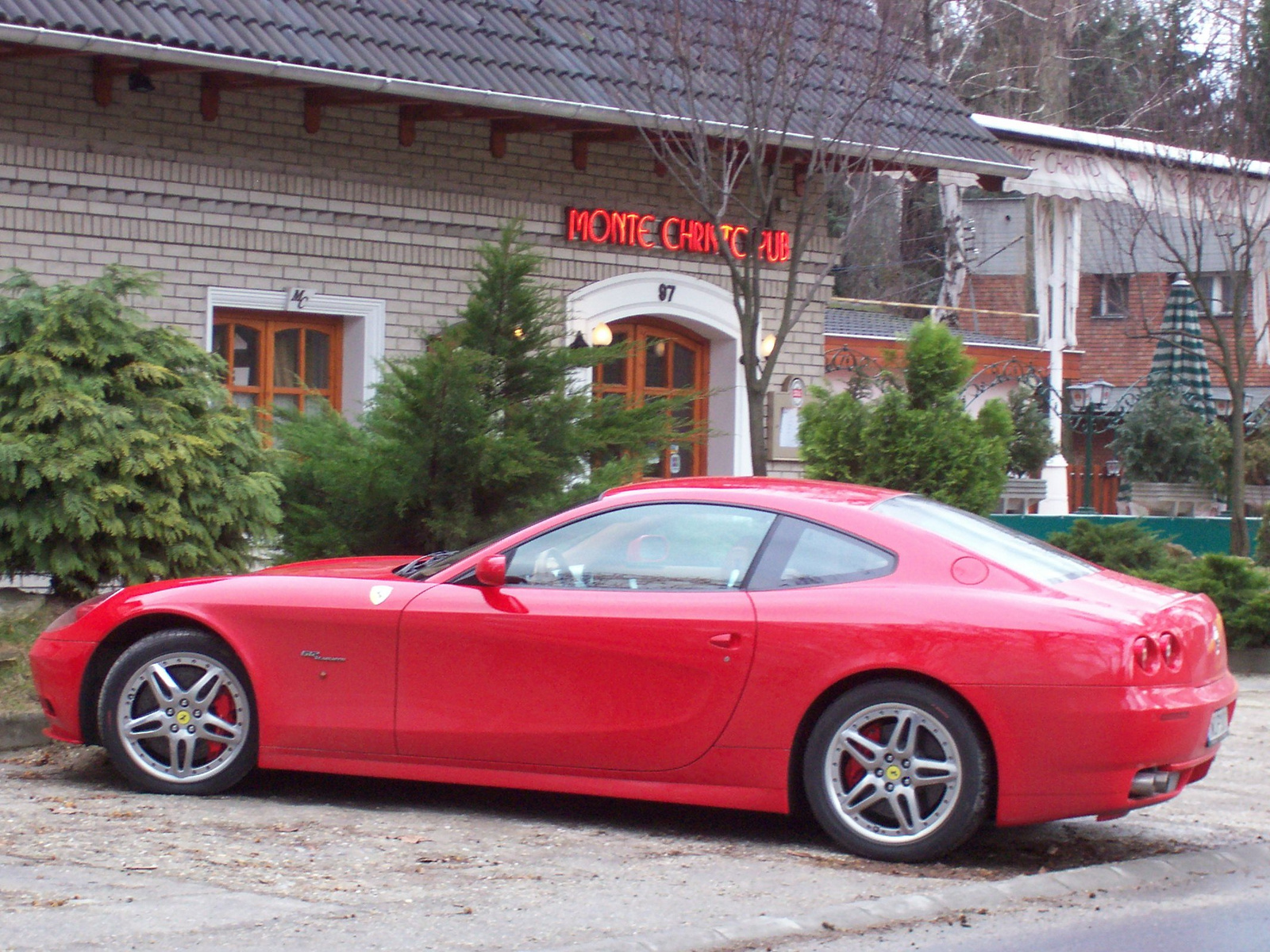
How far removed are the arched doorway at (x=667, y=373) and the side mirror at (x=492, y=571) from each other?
333 inches

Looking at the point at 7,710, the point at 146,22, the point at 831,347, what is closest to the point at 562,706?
the point at 7,710

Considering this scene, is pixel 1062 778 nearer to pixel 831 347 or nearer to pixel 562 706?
pixel 562 706

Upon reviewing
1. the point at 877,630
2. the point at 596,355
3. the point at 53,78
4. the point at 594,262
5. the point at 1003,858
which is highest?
the point at 53,78

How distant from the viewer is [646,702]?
5965 millimetres

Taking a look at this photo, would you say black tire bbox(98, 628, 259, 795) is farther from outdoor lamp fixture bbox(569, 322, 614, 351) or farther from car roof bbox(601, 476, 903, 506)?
outdoor lamp fixture bbox(569, 322, 614, 351)

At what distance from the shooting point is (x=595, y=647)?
6020mm

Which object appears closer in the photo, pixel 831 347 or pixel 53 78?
pixel 53 78

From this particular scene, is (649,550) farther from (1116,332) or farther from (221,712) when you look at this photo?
(1116,332)

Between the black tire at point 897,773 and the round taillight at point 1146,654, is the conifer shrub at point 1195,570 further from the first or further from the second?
the black tire at point 897,773

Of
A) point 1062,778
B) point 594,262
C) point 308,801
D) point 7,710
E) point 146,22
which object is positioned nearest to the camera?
point 1062,778

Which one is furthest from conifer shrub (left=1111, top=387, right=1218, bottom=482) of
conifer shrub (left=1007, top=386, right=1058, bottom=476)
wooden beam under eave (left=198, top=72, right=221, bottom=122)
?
wooden beam under eave (left=198, top=72, right=221, bottom=122)

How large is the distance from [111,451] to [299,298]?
4.61 meters

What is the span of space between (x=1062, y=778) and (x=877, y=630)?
785 millimetres

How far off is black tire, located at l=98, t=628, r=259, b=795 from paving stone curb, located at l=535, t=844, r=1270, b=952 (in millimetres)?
2413
